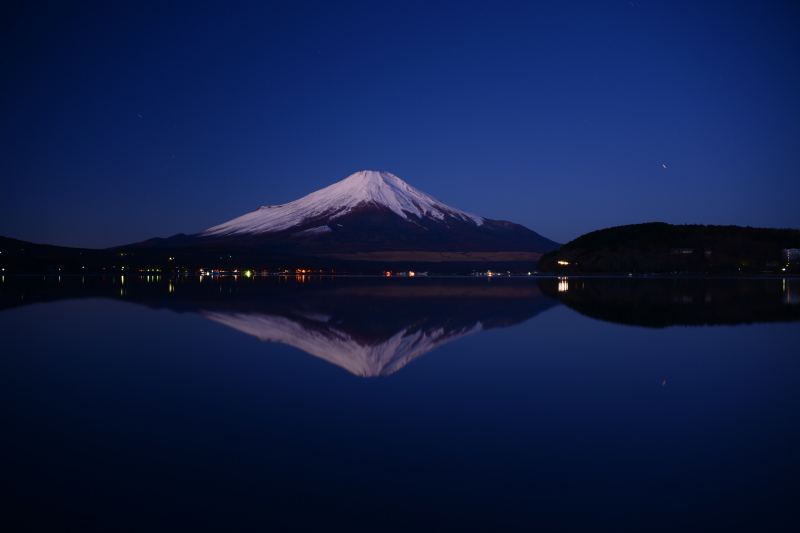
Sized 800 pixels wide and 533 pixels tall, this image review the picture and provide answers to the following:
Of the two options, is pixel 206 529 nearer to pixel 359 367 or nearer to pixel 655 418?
pixel 655 418

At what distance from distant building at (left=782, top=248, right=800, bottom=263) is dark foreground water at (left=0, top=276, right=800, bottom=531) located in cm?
10081

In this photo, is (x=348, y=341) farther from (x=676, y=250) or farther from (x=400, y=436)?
(x=676, y=250)

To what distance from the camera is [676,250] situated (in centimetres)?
10206

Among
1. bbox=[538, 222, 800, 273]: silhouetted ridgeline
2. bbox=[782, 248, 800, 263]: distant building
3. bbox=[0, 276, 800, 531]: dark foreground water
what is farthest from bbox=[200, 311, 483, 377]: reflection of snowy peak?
bbox=[782, 248, 800, 263]: distant building

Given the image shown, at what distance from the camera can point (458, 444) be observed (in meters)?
5.24

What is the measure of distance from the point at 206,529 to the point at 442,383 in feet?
14.4

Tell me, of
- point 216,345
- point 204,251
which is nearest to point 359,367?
point 216,345

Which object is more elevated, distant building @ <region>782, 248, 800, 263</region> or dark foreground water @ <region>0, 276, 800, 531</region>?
distant building @ <region>782, 248, 800, 263</region>

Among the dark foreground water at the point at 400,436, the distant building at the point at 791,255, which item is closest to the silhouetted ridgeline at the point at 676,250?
the distant building at the point at 791,255

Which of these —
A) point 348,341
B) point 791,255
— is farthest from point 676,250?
point 348,341

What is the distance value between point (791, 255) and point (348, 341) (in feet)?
350

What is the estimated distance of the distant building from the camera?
310ft

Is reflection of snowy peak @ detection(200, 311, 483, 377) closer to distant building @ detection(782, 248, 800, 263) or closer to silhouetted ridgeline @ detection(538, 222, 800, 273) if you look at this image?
silhouetted ridgeline @ detection(538, 222, 800, 273)

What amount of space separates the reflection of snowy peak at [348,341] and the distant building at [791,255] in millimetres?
100864
